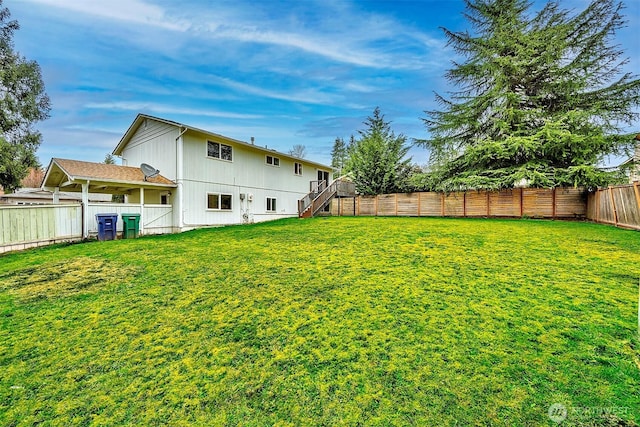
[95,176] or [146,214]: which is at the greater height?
[95,176]

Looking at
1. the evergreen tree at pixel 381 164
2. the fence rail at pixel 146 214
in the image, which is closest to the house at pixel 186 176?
the fence rail at pixel 146 214

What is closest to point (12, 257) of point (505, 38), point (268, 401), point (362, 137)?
point (268, 401)

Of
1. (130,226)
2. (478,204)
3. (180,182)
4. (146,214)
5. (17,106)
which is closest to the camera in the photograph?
(130,226)

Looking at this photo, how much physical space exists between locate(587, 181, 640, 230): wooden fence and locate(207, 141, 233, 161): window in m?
16.8

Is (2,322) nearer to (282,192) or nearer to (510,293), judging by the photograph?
(510,293)

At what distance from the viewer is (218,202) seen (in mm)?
15438

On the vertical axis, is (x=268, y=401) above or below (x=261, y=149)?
below

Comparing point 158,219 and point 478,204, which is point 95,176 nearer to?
point 158,219

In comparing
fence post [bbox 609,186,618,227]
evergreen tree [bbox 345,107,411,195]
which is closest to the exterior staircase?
evergreen tree [bbox 345,107,411,195]

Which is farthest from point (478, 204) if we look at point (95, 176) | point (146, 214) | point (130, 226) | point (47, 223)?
point (47, 223)

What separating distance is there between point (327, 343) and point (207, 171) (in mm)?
13469

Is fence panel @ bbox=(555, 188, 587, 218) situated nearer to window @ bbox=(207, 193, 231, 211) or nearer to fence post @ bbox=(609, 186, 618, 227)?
fence post @ bbox=(609, 186, 618, 227)

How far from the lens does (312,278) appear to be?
17.9ft

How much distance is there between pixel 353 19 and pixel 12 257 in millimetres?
14746
